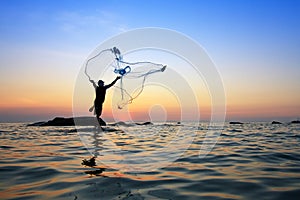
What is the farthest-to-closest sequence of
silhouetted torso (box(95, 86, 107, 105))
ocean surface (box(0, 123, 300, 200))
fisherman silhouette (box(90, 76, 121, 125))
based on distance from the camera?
silhouetted torso (box(95, 86, 107, 105)) < fisherman silhouette (box(90, 76, 121, 125)) < ocean surface (box(0, 123, 300, 200))

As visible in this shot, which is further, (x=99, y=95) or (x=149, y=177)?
(x=99, y=95)

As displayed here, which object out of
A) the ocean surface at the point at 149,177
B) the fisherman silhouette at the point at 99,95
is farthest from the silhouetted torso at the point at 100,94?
the ocean surface at the point at 149,177

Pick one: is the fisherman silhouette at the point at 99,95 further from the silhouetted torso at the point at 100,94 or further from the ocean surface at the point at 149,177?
the ocean surface at the point at 149,177

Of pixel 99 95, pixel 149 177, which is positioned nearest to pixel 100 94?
pixel 99 95

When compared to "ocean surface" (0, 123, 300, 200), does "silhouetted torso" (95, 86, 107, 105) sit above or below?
above

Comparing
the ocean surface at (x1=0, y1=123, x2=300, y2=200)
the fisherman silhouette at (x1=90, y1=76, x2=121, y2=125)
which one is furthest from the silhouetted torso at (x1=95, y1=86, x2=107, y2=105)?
the ocean surface at (x1=0, y1=123, x2=300, y2=200)

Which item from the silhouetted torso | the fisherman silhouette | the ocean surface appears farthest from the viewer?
the silhouetted torso

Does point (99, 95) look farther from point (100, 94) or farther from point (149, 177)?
point (149, 177)

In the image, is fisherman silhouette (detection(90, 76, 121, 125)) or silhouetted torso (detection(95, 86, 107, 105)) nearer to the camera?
fisherman silhouette (detection(90, 76, 121, 125))

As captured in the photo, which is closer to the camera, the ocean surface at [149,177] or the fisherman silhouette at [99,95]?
the ocean surface at [149,177]

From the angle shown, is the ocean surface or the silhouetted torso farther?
the silhouetted torso

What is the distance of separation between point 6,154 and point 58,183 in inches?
211

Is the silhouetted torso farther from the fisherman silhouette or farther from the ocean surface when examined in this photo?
the ocean surface

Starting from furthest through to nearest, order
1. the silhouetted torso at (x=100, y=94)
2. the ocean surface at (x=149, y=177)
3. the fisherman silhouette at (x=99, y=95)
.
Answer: the silhouetted torso at (x=100, y=94) < the fisherman silhouette at (x=99, y=95) < the ocean surface at (x=149, y=177)
